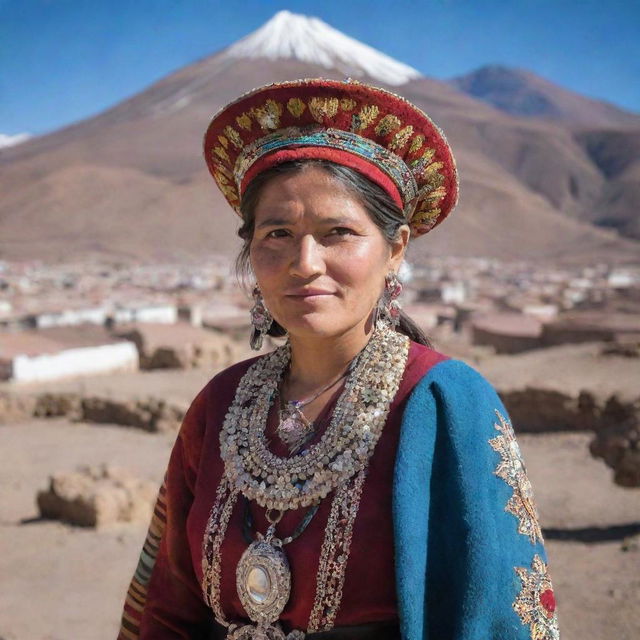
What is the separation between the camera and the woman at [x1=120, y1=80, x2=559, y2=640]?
53.4 inches

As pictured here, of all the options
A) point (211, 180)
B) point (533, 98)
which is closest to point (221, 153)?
point (211, 180)

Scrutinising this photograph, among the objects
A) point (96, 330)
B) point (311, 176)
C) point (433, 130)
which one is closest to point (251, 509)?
point (311, 176)

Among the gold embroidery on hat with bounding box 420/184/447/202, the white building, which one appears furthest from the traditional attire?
the white building

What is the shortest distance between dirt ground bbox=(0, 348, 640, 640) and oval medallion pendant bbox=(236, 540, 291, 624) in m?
2.91

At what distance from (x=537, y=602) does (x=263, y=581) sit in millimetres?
510

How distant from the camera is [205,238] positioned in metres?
68.0

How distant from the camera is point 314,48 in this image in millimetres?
125312

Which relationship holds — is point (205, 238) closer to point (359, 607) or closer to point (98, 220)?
point (98, 220)

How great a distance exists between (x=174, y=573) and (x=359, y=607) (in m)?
0.51

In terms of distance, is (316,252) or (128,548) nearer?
(316,252)

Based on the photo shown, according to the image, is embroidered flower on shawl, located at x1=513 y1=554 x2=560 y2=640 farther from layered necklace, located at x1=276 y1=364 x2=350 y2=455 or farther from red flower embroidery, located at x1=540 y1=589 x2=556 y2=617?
layered necklace, located at x1=276 y1=364 x2=350 y2=455

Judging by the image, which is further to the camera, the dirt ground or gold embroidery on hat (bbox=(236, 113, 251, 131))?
the dirt ground

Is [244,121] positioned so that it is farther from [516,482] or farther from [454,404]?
[516,482]

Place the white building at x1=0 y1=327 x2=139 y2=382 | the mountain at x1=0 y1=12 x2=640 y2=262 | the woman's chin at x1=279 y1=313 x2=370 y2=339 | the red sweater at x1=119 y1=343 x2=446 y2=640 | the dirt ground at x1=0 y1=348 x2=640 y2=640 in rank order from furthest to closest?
the mountain at x1=0 y1=12 x2=640 y2=262 → the white building at x1=0 y1=327 x2=139 y2=382 → the dirt ground at x1=0 y1=348 x2=640 y2=640 → the woman's chin at x1=279 y1=313 x2=370 y2=339 → the red sweater at x1=119 y1=343 x2=446 y2=640
